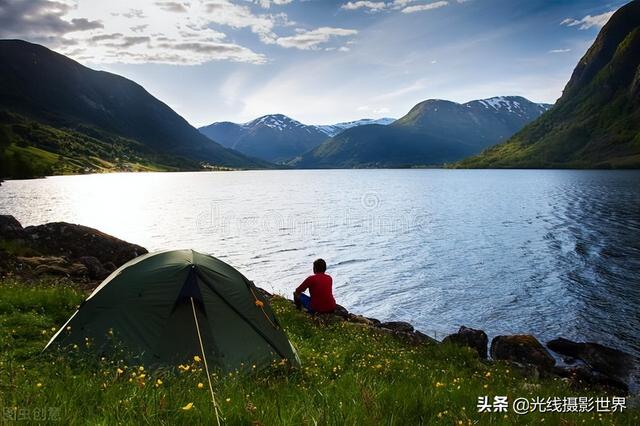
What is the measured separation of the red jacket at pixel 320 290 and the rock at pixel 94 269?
12.6 m

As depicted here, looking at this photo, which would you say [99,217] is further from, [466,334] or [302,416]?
[302,416]

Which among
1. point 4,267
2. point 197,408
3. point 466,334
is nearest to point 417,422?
point 197,408

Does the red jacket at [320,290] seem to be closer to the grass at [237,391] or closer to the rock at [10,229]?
the grass at [237,391]

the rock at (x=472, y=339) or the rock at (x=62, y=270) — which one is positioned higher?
the rock at (x=62, y=270)

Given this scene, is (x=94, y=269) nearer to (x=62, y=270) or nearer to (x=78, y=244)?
(x=62, y=270)

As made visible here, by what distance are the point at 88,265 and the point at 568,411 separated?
24.0 meters

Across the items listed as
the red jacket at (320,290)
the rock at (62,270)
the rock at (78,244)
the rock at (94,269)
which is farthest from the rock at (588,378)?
the rock at (78,244)

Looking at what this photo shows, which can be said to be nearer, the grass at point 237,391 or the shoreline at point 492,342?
the grass at point 237,391

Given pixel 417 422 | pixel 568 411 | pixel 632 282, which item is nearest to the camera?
pixel 417 422

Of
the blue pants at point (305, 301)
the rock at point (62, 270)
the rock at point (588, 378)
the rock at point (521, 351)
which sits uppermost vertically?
the rock at point (62, 270)

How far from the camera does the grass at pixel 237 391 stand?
15.7ft

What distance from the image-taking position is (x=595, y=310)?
24.7m

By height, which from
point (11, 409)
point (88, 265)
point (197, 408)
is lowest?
point (88, 265)

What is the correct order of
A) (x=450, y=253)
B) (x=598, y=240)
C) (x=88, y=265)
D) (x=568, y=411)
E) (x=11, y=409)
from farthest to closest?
(x=598, y=240) → (x=450, y=253) → (x=88, y=265) → (x=568, y=411) → (x=11, y=409)
